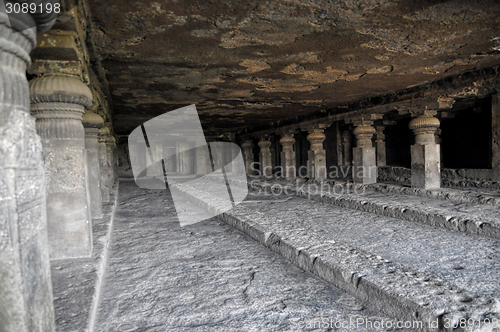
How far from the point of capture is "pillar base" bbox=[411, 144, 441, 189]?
7500mm

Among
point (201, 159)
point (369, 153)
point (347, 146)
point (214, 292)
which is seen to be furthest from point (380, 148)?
point (214, 292)

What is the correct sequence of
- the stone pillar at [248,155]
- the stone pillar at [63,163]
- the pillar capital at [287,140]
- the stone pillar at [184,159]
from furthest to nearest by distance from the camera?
the stone pillar at [184,159] < the stone pillar at [248,155] < the pillar capital at [287,140] < the stone pillar at [63,163]

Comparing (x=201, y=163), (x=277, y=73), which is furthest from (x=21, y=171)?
(x=201, y=163)

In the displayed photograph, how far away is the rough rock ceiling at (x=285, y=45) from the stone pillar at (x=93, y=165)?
818 millimetres

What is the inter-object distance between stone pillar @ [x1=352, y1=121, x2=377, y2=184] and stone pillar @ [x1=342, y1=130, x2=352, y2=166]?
A: 5.07 m

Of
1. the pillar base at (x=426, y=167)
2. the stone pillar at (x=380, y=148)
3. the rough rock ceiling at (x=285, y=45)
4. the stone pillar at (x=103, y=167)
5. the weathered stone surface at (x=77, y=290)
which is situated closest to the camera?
the weathered stone surface at (x=77, y=290)

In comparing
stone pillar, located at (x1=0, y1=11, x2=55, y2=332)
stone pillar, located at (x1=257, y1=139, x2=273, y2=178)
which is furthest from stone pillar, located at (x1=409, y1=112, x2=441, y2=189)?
stone pillar, located at (x1=0, y1=11, x2=55, y2=332)

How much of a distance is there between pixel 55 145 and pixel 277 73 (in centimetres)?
389

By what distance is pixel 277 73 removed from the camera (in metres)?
5.89

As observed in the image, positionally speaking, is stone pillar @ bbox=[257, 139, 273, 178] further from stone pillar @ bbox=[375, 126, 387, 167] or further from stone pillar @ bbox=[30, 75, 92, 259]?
stone pillar @ bbox=[30, 75, 92, 259]

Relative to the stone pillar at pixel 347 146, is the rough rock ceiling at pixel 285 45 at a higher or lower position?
higher

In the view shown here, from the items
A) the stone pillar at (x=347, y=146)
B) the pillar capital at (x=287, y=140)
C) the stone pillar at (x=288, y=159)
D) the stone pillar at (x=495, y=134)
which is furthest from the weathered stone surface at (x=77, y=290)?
the stone pillar at (x=347, y=146)

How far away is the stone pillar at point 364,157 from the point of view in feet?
30.2

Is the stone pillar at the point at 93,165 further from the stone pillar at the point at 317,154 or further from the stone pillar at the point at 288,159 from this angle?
the stone pillar at the point at 288,159
